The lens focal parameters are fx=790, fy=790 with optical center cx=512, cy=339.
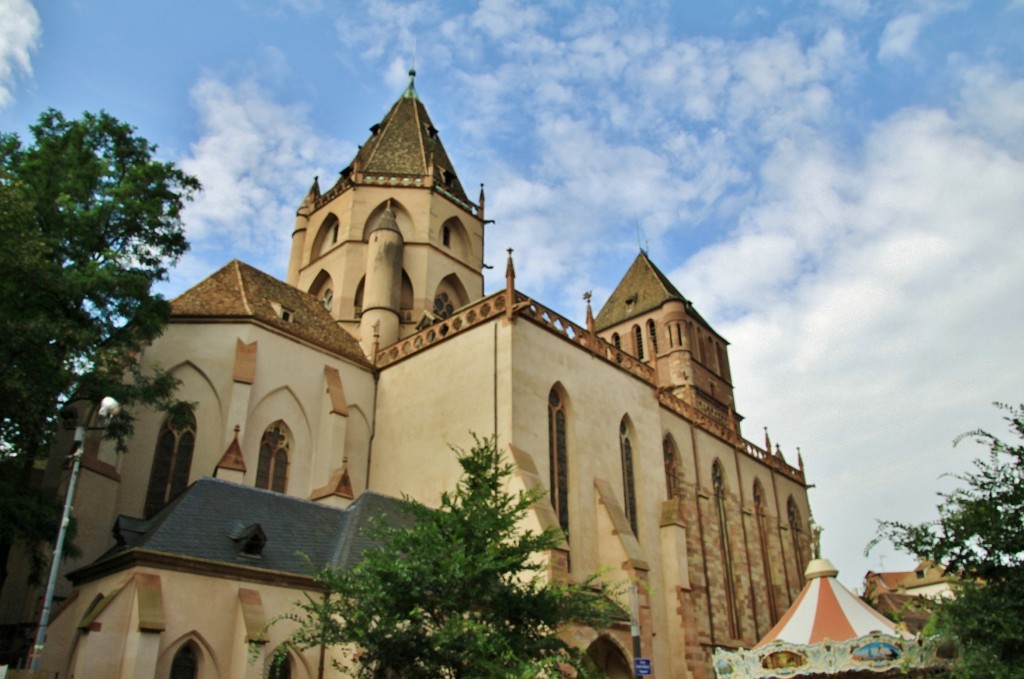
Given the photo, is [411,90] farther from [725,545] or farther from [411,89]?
[725,545]

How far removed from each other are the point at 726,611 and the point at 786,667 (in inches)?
449

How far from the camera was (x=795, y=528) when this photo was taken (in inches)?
1281

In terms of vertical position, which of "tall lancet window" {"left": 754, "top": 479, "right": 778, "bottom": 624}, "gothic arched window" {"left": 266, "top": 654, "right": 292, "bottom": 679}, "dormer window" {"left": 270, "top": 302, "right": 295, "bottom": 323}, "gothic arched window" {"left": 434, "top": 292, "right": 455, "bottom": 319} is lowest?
"gothic arched window" {"left": 266, "top": 654, "right": 292, "bottom": 679}

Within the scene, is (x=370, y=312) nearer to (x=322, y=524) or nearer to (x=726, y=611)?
(x=322, y=524)

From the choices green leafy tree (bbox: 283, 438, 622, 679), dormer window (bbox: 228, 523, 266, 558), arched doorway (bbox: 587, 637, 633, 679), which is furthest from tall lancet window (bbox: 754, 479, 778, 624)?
dormer window (bbox: 228, 523, 266, 558)

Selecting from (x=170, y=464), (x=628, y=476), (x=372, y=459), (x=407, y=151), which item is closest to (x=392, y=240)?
(x=407, y=151)

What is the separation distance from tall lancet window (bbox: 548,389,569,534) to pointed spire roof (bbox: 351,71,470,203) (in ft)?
44.4

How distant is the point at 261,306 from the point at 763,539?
1946 cm

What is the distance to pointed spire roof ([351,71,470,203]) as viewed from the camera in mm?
30906

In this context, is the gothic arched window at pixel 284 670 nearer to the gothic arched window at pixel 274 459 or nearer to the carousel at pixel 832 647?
the gothic arched window at pixel 274 459

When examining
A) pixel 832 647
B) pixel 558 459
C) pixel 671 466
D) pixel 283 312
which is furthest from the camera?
pixel 671 466

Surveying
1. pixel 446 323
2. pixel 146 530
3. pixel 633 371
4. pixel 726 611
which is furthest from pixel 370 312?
pixel 726 611

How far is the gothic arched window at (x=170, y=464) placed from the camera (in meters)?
18.2

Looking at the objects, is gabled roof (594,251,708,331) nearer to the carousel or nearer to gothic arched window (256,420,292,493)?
gothic arched window (256,420,292,493)
